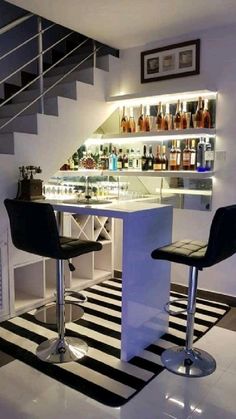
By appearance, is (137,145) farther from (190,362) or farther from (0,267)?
(190,362)

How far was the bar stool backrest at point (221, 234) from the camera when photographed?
5.95 ft

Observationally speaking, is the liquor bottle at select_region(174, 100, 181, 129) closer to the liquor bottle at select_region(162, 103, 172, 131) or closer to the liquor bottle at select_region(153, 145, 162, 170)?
the liquor bottle at select_region(162, 103, 172, 131)

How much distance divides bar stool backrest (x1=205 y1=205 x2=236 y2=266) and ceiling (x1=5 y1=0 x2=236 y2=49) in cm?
160

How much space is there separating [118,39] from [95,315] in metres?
2.50

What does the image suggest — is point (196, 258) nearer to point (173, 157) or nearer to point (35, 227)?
point (35, 227)

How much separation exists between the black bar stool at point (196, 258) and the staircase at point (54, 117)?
1398 mm

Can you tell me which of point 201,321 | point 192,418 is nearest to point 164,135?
point 201,321

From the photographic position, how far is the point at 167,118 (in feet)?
10.9

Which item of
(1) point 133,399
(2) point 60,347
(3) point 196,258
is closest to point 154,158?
(3) point 196,258

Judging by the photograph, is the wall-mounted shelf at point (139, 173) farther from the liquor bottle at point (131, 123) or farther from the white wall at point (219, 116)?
the liquor bottle at point (131, 123)

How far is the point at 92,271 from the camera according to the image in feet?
11.7

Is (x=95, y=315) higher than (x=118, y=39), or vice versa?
(x=118, y=39)

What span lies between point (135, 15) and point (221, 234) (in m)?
1.90

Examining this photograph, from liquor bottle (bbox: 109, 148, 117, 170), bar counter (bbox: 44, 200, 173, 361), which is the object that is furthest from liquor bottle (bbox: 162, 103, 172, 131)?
bar counter (bbox: 44, 200, 173, 361)
